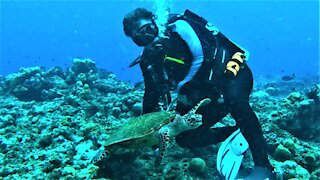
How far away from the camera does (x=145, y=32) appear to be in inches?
167

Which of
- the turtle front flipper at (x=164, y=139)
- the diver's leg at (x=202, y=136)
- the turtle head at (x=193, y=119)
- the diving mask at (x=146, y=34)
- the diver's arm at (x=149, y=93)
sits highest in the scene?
the diving mask at (x=146, y=34)

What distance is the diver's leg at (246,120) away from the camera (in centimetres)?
405

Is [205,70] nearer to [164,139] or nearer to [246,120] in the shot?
[246,120]

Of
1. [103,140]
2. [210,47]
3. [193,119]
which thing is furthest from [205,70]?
[103,140]

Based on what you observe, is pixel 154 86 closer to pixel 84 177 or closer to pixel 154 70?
pixel 154 70

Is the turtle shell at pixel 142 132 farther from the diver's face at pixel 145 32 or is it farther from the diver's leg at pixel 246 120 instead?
the diver's face at pixel 145 32

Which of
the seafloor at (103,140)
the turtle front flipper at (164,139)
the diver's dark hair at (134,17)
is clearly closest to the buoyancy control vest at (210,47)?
the diver's dark hair at (134,17)

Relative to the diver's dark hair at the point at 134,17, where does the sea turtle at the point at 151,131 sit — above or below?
below

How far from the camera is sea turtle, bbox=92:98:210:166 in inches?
141

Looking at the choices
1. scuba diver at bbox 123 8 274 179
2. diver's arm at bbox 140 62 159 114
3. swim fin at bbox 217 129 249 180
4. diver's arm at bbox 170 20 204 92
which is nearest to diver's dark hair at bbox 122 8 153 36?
scuba diver at bbox 123 8 274 179

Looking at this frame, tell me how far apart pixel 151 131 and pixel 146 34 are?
1434 millimetres

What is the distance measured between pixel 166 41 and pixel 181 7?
113 m

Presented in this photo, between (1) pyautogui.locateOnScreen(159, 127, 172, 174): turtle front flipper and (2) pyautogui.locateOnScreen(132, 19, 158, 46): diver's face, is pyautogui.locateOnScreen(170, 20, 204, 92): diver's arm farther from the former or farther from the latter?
(1) pyautogui.locateOnScreen(159, 127, 172, 174): turtle front flipper

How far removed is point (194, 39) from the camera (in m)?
4.15
